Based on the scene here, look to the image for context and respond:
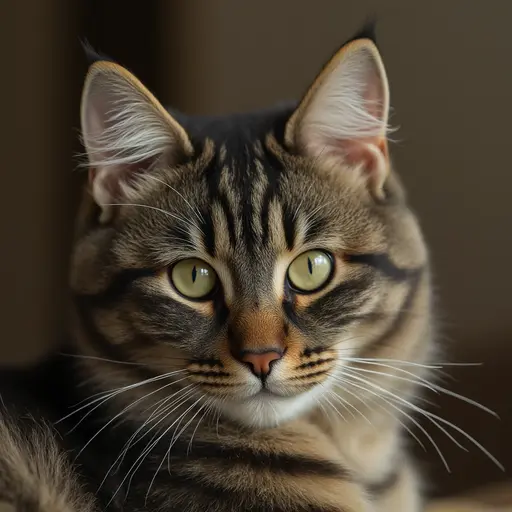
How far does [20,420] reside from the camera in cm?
115

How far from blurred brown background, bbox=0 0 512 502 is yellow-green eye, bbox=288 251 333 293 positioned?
79cm

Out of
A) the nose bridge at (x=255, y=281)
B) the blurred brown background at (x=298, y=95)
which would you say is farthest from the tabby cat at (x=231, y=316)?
the blurred brown background at (x=298, y=95)

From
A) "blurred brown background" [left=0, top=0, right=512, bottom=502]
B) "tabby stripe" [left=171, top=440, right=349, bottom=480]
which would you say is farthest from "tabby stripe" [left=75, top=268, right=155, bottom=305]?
"blurred brown background" [left=0, top=0, right=512, bottom=502]

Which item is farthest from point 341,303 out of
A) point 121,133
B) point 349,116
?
point 121,133

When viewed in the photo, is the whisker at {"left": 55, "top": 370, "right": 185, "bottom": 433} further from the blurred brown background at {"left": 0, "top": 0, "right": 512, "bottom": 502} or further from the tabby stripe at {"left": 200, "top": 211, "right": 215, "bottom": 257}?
the blurred brown background at {"left": 0, "top": 0, "right": 512, "bottom": 502}

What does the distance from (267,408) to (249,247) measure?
222 mm

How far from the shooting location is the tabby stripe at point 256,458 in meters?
1.13

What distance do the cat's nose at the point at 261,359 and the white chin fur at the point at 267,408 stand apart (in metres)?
0.05

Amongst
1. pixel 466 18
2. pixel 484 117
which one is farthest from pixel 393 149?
pixel 466 18

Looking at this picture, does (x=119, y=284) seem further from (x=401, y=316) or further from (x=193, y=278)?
(x=401, y=316)

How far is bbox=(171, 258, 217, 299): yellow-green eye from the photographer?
44.4 inches

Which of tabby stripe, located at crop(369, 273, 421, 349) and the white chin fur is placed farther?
tabby stripe, located at crop(369, 273, 421, 349)

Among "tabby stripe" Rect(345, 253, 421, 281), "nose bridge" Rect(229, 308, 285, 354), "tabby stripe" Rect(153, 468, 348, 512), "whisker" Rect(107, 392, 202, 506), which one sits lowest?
"tabby stripe" Rect(153, 468, 348, 512)

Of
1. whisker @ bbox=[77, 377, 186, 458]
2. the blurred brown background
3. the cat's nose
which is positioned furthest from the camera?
the blurred brown background
